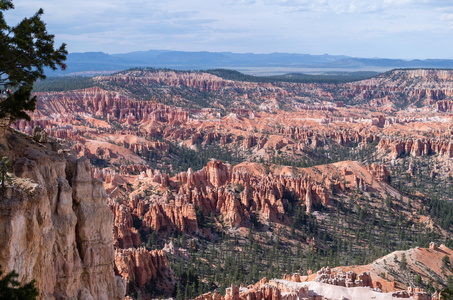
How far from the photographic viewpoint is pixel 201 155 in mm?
147500

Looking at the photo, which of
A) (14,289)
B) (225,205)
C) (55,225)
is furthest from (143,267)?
(14,289)

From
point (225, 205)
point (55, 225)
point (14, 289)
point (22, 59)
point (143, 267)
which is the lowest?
point (225, 205)

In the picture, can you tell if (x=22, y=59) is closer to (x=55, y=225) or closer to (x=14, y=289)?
(x=55, y=225)

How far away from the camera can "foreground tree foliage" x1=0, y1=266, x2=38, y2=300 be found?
46.4 ft

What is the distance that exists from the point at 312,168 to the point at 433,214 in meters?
25.4

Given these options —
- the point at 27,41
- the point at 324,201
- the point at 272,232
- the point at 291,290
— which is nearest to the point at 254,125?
the point at 324,201

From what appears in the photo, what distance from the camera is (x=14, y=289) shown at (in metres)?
14.5

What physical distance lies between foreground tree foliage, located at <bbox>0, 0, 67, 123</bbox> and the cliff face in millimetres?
1330

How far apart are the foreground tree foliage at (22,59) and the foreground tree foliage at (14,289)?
288 inches

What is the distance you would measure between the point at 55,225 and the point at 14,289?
5.25 m

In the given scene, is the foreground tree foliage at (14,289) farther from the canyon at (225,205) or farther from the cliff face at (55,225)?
the canyon at (225,205)

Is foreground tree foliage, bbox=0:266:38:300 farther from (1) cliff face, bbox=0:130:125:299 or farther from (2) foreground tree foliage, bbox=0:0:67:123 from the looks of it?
(2) foreground tree foliage, bbox=0:0:67:123

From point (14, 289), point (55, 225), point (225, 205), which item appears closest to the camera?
point (14, 289)

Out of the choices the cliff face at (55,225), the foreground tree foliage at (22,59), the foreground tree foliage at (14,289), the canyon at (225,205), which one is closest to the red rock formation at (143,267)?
the canyon at (225,205)
